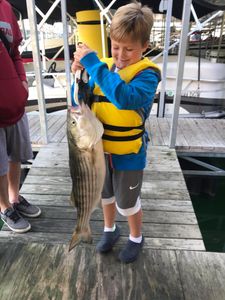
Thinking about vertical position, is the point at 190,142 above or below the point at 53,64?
below

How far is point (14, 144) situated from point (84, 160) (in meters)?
0.97

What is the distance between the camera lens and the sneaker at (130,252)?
6.38 ft

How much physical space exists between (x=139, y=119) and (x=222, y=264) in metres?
1.14

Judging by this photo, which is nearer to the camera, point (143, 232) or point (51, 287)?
point (51, 287)

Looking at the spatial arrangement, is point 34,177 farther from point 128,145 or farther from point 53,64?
point 53,64

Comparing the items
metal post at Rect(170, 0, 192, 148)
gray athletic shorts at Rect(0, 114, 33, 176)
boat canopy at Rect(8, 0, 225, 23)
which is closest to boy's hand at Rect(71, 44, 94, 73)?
gray athletic shorts at Rect(0, 114, 33, 176)

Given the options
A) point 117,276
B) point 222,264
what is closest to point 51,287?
point 117,276

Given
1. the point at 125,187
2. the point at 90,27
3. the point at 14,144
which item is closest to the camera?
the point at 125,187

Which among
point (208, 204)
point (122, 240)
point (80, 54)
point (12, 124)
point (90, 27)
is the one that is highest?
point (90, 27)

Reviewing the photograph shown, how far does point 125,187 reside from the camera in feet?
5.82

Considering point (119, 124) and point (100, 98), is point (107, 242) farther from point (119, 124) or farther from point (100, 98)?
point (100, 98)

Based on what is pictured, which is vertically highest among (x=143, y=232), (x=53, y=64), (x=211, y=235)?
(x=53, y=64)

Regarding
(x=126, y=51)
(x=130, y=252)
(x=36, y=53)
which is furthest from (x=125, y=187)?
(x=36, y=53)

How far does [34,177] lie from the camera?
314 centimetres
